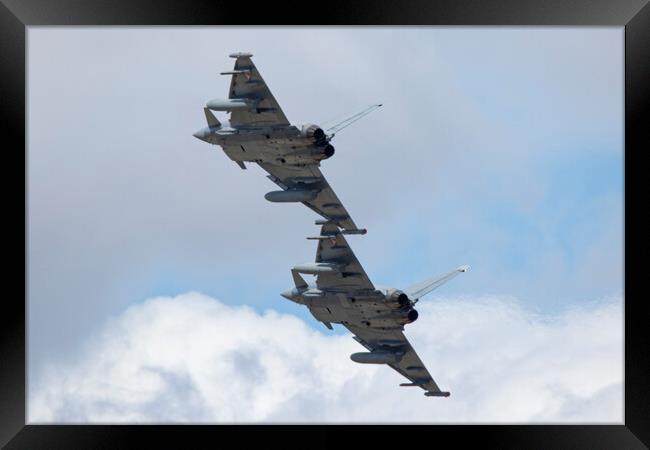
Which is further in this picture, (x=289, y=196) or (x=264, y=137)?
(x=289, y=196)

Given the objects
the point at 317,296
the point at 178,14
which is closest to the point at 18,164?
the point at 178,14

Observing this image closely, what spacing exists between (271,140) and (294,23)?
553 inches

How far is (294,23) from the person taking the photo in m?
37.0

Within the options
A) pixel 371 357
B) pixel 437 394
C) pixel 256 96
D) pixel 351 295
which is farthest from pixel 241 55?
pixel 437 394

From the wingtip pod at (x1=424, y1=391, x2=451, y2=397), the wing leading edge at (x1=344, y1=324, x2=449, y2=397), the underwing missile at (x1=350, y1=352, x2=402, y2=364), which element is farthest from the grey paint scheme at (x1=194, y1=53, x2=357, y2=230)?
the wingtip pod at (x1=424, y1=391, x2=451, y2=397)

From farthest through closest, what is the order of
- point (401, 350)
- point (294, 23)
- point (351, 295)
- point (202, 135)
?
1. point (401, 350)
2. point (351, 295)
3. point (202, 135)
4. point (294, 23)

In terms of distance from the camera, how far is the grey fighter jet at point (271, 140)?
4991cm

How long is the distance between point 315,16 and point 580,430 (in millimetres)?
12969

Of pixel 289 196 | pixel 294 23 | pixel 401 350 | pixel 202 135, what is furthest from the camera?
pixel 401 350

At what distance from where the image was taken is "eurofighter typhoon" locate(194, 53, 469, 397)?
50062 millimetres

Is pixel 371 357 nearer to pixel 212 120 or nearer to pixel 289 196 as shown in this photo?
pixel 289 196

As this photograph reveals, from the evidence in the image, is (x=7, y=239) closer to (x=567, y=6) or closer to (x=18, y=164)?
(x=18, y=164)

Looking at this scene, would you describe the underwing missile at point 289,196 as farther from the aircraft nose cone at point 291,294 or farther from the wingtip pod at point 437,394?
the wingtip pod at point 437,394

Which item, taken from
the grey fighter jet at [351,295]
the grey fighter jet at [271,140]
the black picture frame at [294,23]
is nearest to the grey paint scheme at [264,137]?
the grey fighter jet at [271,140]
